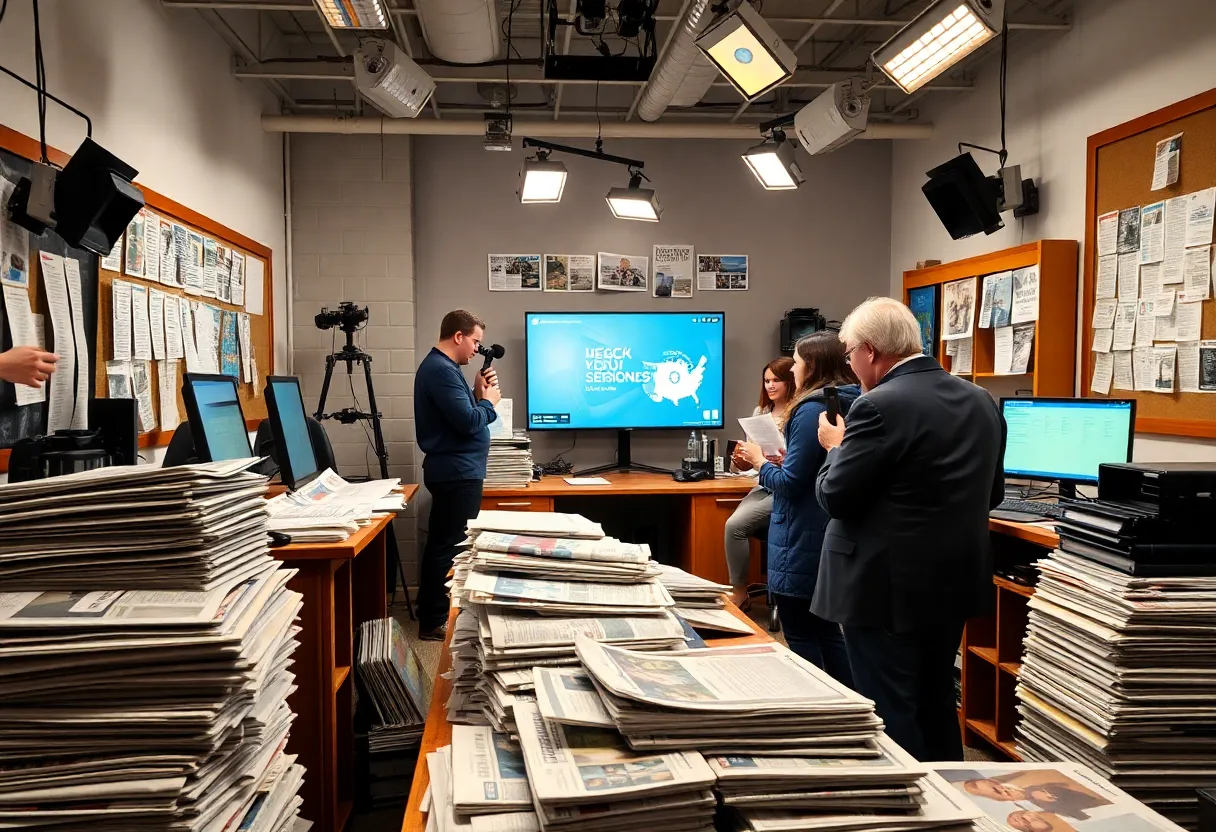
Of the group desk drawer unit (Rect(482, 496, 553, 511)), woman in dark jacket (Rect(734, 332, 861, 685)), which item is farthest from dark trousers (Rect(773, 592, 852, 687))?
desk drawer unit (Rect(482, 496, 553, 511))

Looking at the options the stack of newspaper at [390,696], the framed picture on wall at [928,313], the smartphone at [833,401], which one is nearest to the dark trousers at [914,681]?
the smartphone at [833,401]

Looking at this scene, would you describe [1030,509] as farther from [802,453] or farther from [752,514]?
[752,514]

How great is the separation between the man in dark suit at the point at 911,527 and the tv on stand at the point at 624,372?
3.06 metres

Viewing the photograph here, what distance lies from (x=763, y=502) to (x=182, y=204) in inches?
120

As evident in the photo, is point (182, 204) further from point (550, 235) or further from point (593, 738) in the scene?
point (593, 738)

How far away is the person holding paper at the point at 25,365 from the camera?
2.02 m

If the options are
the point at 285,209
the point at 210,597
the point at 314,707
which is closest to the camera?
the point at 210,597

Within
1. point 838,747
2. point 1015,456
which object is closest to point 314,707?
point 838,747

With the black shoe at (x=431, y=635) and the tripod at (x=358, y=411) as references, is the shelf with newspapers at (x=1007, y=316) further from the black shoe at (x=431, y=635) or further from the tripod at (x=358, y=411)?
the tripod at (x=358, y=411)

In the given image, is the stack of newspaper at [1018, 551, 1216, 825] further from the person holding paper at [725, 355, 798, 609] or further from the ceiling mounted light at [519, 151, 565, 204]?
the ceiling mounted light at [519, 151, 565, 204]

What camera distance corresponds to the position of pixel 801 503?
2.68 metres

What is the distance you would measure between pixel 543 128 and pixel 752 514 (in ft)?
8.02

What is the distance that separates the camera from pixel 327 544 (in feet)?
7.20

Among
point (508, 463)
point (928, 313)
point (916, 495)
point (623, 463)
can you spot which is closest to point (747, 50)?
point (916, 495)
